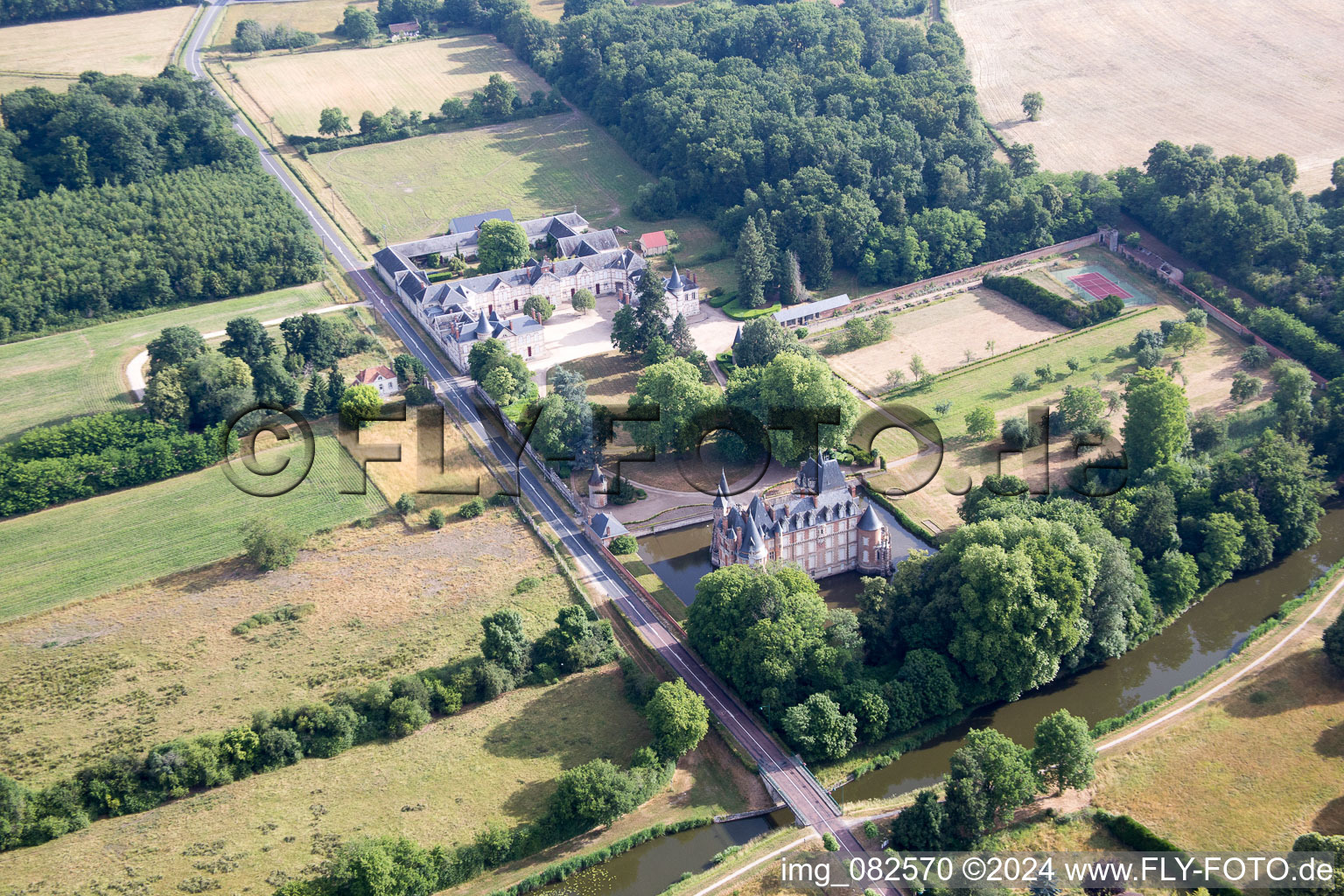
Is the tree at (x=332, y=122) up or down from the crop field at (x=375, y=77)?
down

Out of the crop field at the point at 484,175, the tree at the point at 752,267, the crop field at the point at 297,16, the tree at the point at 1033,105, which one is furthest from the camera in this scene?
the crop field at the point at 297,16

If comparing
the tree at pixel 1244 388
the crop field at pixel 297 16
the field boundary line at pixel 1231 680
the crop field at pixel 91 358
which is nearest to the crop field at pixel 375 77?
the crop field at pixel 297 16

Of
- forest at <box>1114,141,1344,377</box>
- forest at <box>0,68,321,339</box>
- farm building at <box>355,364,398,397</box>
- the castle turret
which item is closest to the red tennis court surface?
forest at <box>1114,141,1344,377</box>

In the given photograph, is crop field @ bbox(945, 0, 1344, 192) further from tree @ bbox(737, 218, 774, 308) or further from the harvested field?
tree @ bbox(737, 218, 774, 308)

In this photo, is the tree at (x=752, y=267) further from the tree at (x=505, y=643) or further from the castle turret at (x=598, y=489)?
the tree at (x=505, y=643)

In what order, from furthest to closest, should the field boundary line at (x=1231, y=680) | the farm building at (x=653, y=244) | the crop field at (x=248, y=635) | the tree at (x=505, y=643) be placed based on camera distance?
1. the farm building at (x=653, y=244)
2. the tree at (x=505, y=643)
3. the crop field at (x=248, y=635)
4. the field boundary line at (x=1231, y=680)

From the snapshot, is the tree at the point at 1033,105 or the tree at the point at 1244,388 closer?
the tree at the point at 1244,388

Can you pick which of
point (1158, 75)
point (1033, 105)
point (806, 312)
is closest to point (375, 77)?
point (806, 312)
